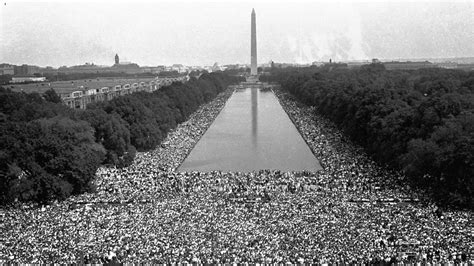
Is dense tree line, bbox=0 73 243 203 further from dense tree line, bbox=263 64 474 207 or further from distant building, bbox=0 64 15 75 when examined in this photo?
distant building, bbox=0 64 15 75

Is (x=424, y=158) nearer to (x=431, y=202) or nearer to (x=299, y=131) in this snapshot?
(x=431, y=202)

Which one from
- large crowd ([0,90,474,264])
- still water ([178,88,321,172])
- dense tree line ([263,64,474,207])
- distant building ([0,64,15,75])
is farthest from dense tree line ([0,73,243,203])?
distant building ([0,64,15,75])

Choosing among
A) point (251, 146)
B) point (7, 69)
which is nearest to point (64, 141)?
point (251, 146)

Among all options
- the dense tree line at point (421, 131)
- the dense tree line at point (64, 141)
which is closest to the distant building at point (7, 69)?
the dense tree line at point (64, 141)

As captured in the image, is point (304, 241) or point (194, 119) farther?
point (194, 119)

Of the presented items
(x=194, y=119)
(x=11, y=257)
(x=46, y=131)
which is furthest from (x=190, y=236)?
(x=194, y=119)

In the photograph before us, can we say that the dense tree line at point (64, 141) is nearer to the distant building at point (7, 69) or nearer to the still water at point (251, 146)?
the still water at point (251, 146)
